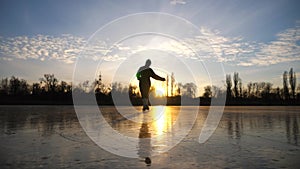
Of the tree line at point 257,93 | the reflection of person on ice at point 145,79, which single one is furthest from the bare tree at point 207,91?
the reflection of person on ice at point 145,79

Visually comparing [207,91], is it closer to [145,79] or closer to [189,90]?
[189,90]

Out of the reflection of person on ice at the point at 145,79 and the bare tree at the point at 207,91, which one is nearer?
the reflection of person on ice at the point at 145,79

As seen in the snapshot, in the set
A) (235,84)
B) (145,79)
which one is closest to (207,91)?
(235,84)

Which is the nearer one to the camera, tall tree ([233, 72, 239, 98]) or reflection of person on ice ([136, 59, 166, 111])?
reflection of person on ice ([136, 59, 166, 111])

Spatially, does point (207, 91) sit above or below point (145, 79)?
above

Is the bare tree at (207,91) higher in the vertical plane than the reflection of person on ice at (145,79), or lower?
higher

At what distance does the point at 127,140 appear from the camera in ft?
12.7

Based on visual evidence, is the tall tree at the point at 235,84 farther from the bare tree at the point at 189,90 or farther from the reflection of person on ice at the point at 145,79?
the reflection of person on ice at the point at 145,79

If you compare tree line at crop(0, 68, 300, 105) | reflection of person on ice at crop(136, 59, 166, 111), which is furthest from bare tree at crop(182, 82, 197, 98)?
reflection of person on ice at crop(136, 59, 166, 111)

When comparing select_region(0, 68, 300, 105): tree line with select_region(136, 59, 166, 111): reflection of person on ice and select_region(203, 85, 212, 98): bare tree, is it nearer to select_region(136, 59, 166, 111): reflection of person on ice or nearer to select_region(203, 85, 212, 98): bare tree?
select_region(203, 85, 212, 98): bare tree

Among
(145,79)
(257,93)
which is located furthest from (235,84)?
(145,79)

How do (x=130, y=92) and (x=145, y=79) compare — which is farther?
(x=130, y=92)

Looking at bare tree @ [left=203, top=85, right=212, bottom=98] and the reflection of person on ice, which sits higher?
bare tree @ [left=203, top=85, right=212, bottom=98]

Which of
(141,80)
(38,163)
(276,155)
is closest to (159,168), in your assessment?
(38,163)
